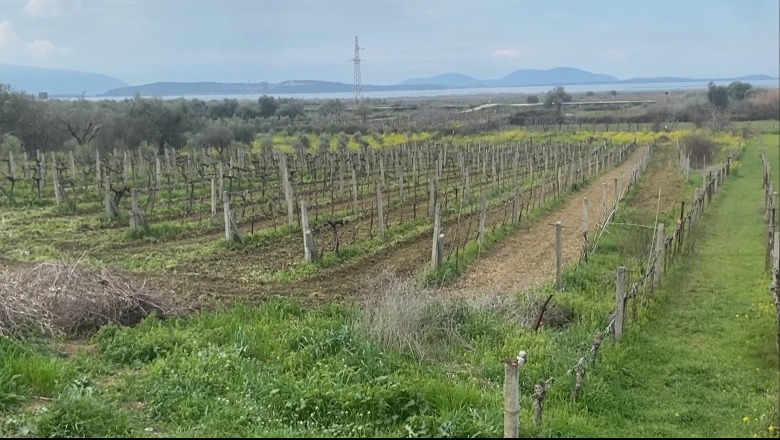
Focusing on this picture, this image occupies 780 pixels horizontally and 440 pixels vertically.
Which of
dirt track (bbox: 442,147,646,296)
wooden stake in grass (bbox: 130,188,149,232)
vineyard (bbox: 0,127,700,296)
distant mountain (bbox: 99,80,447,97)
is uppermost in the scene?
distant mountain (bbox: 99,80,447,97)

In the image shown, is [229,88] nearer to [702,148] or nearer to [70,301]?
[702,148]

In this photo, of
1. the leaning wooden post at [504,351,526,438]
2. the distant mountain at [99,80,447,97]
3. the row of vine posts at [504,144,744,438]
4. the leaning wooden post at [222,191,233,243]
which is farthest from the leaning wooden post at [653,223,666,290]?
the distant mountain at [99,80,447,97]

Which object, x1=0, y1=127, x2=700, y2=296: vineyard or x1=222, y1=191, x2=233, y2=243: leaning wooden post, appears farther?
x1=222, y1=191, x2=233, y2=243: leaning wooden post

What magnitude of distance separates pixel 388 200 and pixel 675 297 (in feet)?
35.2

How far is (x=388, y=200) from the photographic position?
21172 mm

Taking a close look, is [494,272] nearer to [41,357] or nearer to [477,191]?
[41,357]

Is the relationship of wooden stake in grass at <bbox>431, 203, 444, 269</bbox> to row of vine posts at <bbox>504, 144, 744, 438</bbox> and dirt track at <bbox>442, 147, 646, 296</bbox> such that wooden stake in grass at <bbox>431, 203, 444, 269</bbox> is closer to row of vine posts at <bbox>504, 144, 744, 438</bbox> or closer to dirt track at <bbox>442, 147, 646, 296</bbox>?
dirt track at <bbox>442, 147, 646, 296</bbox>

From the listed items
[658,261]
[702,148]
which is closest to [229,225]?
[658,261]

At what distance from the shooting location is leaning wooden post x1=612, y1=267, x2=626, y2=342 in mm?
8617

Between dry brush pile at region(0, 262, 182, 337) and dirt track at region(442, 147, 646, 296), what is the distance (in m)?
4.98

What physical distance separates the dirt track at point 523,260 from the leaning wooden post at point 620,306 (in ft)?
9.54

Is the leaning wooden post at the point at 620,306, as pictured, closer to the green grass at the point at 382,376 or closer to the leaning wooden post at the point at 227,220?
the green grass at the point at 382,376

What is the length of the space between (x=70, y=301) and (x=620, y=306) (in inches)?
276

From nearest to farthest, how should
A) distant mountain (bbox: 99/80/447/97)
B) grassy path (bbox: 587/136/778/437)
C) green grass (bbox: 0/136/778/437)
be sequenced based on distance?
1. green grass (bbox: 0/136/778/437)
2. grassy path (bbox: 587/136/778/437)
3. distant mountain (bbox: 99/80/447/97)
